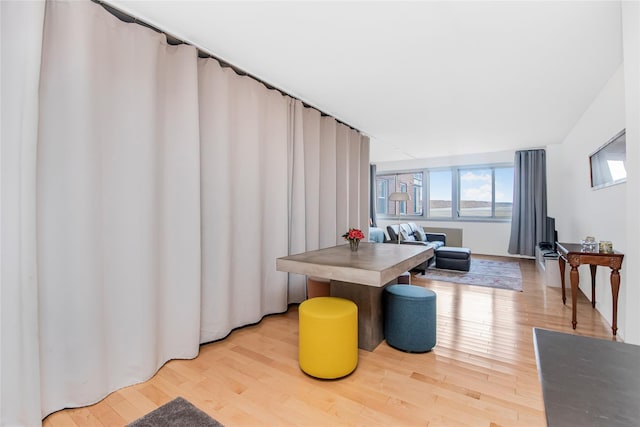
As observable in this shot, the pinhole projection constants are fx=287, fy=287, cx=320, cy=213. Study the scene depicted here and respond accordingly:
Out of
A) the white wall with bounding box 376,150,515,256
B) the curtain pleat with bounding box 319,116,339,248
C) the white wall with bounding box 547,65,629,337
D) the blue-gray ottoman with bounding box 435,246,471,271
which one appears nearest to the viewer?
the white wall with bounding box 547,65,629,337

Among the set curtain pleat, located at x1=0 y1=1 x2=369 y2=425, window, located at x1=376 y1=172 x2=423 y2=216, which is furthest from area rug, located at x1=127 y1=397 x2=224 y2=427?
window, located at x1=376 y1=172 x2=423 y2=216

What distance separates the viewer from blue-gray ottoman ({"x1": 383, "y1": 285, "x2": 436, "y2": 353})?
2391 mm

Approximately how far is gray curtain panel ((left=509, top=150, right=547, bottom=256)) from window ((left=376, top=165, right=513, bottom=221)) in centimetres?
43

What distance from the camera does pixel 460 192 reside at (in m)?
7.39

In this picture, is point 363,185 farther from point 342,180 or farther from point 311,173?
point 311,173

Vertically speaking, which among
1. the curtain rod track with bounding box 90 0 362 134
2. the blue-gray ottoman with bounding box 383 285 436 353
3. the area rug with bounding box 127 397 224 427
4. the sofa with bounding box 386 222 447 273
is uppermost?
the curtain rod track with bounding box 90 0 362 134

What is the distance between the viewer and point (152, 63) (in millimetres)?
2049

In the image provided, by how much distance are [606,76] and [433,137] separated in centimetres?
252

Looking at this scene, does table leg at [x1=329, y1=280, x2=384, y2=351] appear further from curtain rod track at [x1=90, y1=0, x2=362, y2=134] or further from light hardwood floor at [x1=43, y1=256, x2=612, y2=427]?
curtain rod track at [x1=90, y1=0, x2=362, y2=134]

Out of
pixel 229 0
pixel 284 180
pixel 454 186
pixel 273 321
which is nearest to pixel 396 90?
pixel 284 180

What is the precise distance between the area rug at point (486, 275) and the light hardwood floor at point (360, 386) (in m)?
1.57

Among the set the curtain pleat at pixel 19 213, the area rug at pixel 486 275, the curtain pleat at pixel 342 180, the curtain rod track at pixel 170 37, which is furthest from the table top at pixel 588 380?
the area rug at pixel 486 275

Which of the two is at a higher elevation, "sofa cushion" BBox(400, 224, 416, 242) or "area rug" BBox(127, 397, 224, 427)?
"sofa cushion" BBox(400, 224, 416, 242)

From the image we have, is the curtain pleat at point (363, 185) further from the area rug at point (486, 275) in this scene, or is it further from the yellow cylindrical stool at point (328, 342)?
the yellow cylindrical stool at point (328, 342)
